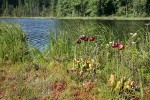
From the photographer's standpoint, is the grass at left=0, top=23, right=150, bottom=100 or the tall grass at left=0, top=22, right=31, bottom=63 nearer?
the grass at left=0, top=23, right=150, bottom=100

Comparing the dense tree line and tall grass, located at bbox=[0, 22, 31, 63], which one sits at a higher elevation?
the dense tree line

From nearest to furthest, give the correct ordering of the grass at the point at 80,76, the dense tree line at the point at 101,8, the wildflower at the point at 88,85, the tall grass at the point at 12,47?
the grass at the point at 80,76 < the wildflower at the point at 88,85 < the tall grass at the point at 12,47 < the dense tree line at the point at 101,8

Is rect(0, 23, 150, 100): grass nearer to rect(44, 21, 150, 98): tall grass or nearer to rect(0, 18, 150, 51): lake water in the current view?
rect(44, 21, 150, 98): tall grass

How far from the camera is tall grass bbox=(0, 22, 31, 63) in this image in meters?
10.1

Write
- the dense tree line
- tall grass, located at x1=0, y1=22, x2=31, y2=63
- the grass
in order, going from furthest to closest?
1. the dense tree line
2. tall grass, located at x1=0, y1=22, x2=31, y2=63
3. the grass

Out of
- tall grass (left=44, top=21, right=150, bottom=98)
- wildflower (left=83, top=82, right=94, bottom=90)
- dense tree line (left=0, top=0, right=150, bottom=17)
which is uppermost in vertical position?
dense tree line (left=0, top=0, right=150, bottom=17)

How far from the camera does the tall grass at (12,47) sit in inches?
396

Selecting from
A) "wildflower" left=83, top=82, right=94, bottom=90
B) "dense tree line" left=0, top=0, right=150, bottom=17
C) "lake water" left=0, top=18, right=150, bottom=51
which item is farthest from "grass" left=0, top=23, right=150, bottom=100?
"dense tree line" left=0, top=0, right=150, bottom=17

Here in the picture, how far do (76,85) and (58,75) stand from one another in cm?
83

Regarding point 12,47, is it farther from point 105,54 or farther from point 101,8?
point 101,8

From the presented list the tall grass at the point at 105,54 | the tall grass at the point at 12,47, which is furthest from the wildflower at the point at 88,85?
the tall grass at the point at 12,47

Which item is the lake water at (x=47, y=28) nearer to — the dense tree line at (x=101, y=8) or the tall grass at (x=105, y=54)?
the tall grass at (x=105, y=54)

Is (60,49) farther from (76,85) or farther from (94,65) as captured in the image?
(76,85)

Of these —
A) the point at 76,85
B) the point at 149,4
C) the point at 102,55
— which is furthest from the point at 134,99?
the point at 149,4
